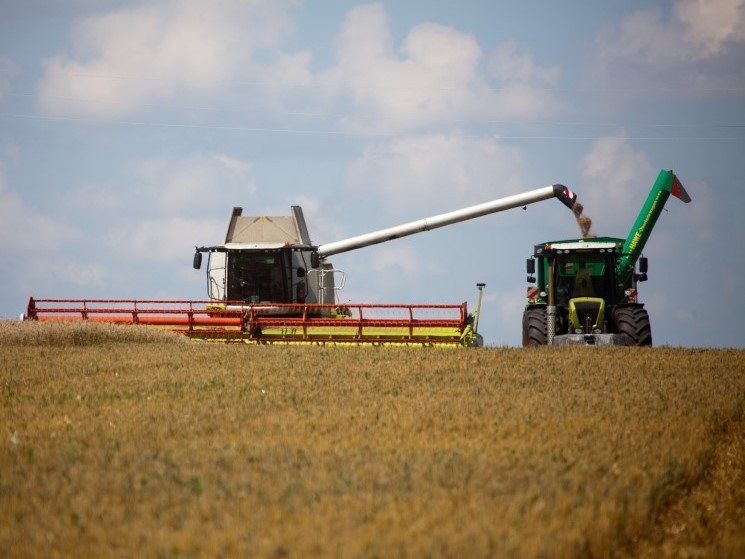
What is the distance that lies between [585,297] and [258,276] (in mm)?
7847

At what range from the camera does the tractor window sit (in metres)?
23.6

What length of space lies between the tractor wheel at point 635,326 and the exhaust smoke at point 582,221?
18.3ft

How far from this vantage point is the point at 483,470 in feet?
26.3

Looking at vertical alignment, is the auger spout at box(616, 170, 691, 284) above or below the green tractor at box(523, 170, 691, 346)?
above

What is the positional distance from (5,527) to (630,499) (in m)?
4.41

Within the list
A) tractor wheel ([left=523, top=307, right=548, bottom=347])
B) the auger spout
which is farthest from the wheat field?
the auger spout

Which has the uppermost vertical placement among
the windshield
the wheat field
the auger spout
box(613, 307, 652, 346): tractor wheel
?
the auger spout

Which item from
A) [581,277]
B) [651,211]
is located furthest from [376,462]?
[651,211]

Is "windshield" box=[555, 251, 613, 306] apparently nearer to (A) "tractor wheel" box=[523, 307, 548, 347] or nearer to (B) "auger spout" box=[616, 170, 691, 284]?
(A) "tractor wheel" box=[523, 307, 548, 347]

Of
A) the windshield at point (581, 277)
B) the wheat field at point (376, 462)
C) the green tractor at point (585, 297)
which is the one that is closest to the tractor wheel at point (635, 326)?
the green tractor at point (585, 297)

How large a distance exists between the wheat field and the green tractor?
12.2ft

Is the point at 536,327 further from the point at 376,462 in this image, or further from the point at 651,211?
the point at 376,462

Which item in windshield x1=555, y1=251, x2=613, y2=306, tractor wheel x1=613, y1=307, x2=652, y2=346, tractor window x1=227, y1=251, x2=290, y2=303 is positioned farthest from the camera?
tractor window x1=227, y1=251, x2=290, y2=303

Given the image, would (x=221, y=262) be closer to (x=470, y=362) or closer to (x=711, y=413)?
(x=470, y=362)
